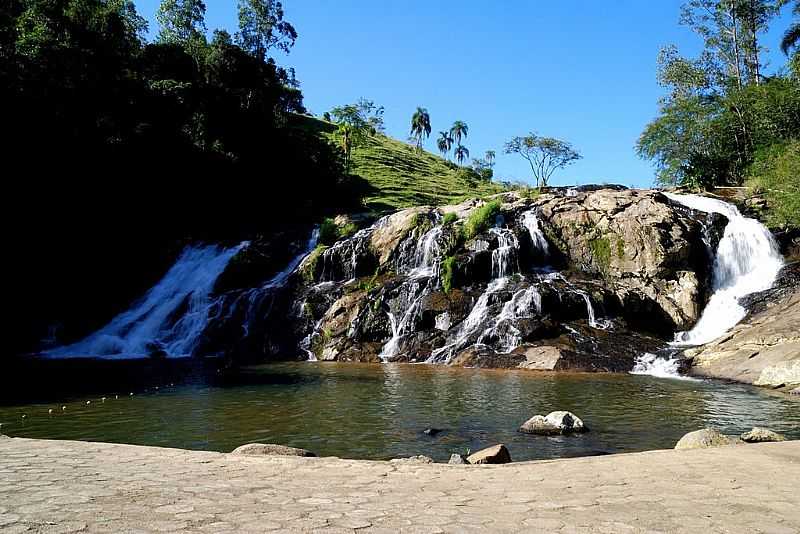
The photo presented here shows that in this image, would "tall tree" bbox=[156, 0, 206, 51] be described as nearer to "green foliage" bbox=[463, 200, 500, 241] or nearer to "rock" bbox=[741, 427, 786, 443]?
"green foliage" bbox=[463, 200, 500, 241]

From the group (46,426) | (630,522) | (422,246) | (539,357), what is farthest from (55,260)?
(630,522)

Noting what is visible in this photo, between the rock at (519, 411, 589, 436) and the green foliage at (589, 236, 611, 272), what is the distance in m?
17.4

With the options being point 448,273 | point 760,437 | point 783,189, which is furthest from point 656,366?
point 783,189

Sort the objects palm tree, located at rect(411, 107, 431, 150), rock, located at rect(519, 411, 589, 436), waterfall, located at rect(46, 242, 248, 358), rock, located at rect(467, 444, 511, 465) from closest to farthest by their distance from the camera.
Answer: rock, located at rect(467, 444, 511, 465), rock, located at rect(519, 411, 589, 436), waterfall, located at rect(46, 242, 248, 358), palm tree, located at rect(411, 107, 431, 150)

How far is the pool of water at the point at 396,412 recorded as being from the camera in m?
9.95

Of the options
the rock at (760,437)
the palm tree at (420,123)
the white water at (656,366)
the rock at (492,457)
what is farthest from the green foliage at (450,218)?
the palm tree at (420,123)

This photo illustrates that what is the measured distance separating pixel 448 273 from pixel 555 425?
16101mm

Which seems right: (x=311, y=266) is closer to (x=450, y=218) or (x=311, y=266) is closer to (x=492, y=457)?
(x=450, y=218)

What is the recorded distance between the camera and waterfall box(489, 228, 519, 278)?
88.6 feet

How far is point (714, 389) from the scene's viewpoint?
50.5ft

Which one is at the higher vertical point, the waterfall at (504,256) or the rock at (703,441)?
the waterfall at (504,256)

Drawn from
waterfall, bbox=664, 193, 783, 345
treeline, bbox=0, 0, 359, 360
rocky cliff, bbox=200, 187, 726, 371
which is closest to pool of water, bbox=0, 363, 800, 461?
rocky cliff, bbox=200, 187, 726, 371

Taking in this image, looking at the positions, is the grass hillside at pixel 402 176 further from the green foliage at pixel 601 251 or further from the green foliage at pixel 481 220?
the green foliage at pixel 601 251

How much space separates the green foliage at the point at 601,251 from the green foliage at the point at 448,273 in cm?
701
